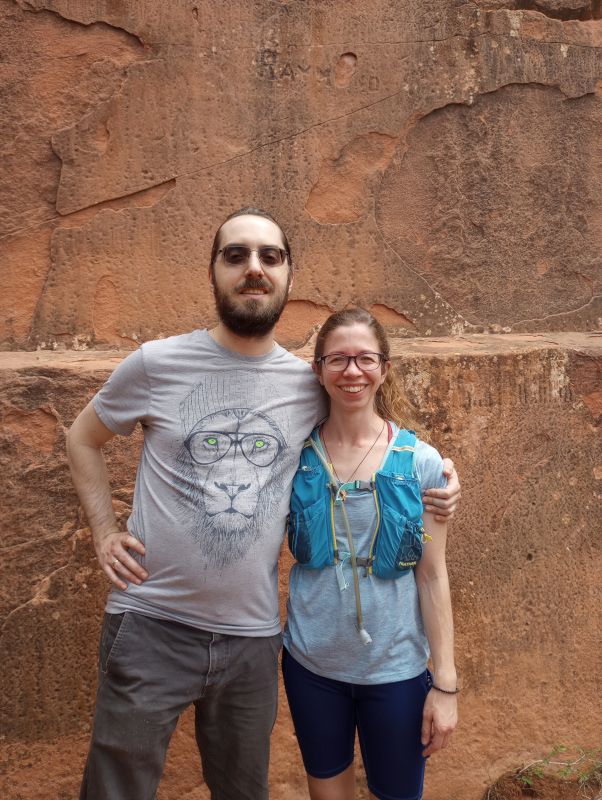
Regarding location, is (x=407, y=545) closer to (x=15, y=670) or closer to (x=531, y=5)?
(x=15, y=670)

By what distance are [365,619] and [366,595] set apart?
0.19 feet

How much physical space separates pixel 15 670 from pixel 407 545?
147 cm

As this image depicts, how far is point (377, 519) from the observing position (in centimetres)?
198

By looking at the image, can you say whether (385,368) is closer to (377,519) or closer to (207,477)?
(377,519)

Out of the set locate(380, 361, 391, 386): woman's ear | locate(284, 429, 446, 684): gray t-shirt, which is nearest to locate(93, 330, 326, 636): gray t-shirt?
locate(284, 429, 446, 684): gray t-shirt

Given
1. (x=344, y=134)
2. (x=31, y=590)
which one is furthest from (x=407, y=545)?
(x=344, y=134)

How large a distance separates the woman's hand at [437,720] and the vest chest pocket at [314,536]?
0.43 metres

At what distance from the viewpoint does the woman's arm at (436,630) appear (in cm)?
198

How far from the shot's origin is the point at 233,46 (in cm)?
300

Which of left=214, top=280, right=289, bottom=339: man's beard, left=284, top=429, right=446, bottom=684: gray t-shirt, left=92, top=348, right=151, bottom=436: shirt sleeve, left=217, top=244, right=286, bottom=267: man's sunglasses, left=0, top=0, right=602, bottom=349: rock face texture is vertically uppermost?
left=0, top=0, right=602, bottom=349: rock face texture

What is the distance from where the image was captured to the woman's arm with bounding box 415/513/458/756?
1976 millimetres

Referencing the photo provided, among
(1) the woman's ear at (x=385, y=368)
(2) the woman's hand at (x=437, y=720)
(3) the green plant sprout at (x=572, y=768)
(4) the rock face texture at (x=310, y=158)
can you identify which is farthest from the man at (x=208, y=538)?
(3) the green plant sprout at (x=572, y=768)

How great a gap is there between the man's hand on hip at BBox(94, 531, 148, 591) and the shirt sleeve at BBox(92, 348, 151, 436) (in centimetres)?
28

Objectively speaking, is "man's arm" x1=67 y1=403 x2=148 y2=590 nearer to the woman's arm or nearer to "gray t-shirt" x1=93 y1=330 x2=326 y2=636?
"gray t-shirt" x1=93 y1=330 x2=326 y2=636
